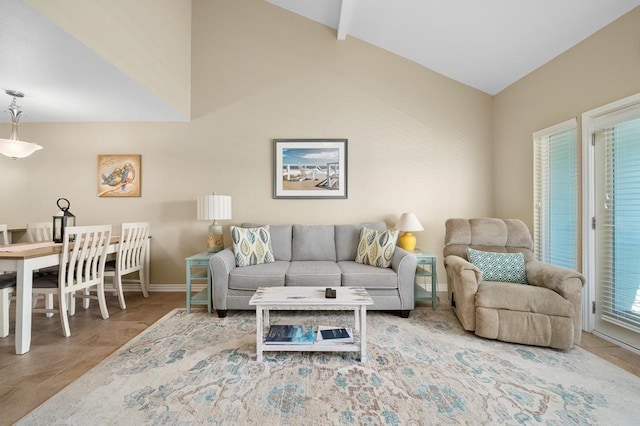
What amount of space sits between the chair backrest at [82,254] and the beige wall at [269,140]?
0.93 metres

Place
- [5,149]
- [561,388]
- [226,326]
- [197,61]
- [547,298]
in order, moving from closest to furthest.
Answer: [561,388]
[547,298]
[226,326]
[5,149]
[197,61]

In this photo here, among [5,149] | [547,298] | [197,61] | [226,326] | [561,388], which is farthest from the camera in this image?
[197,61]

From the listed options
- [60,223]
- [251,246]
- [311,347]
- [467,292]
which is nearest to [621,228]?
[467,292]

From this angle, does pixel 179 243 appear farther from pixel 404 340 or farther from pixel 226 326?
pixel 404 340

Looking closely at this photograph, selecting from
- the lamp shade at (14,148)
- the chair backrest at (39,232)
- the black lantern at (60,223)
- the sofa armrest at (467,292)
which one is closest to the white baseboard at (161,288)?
the chair backrest at (39,232)

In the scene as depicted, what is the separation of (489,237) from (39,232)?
16.7ft

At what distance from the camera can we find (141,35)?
8.71ft

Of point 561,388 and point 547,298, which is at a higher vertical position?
point 547,298

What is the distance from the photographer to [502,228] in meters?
2.80

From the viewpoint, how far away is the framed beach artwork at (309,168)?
11.8 feet

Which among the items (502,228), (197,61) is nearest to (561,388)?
(502,228)

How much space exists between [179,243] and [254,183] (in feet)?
4.24

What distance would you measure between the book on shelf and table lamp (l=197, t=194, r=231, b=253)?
1.51 meters

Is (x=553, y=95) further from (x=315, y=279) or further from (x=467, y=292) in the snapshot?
(x=315, y=279)
